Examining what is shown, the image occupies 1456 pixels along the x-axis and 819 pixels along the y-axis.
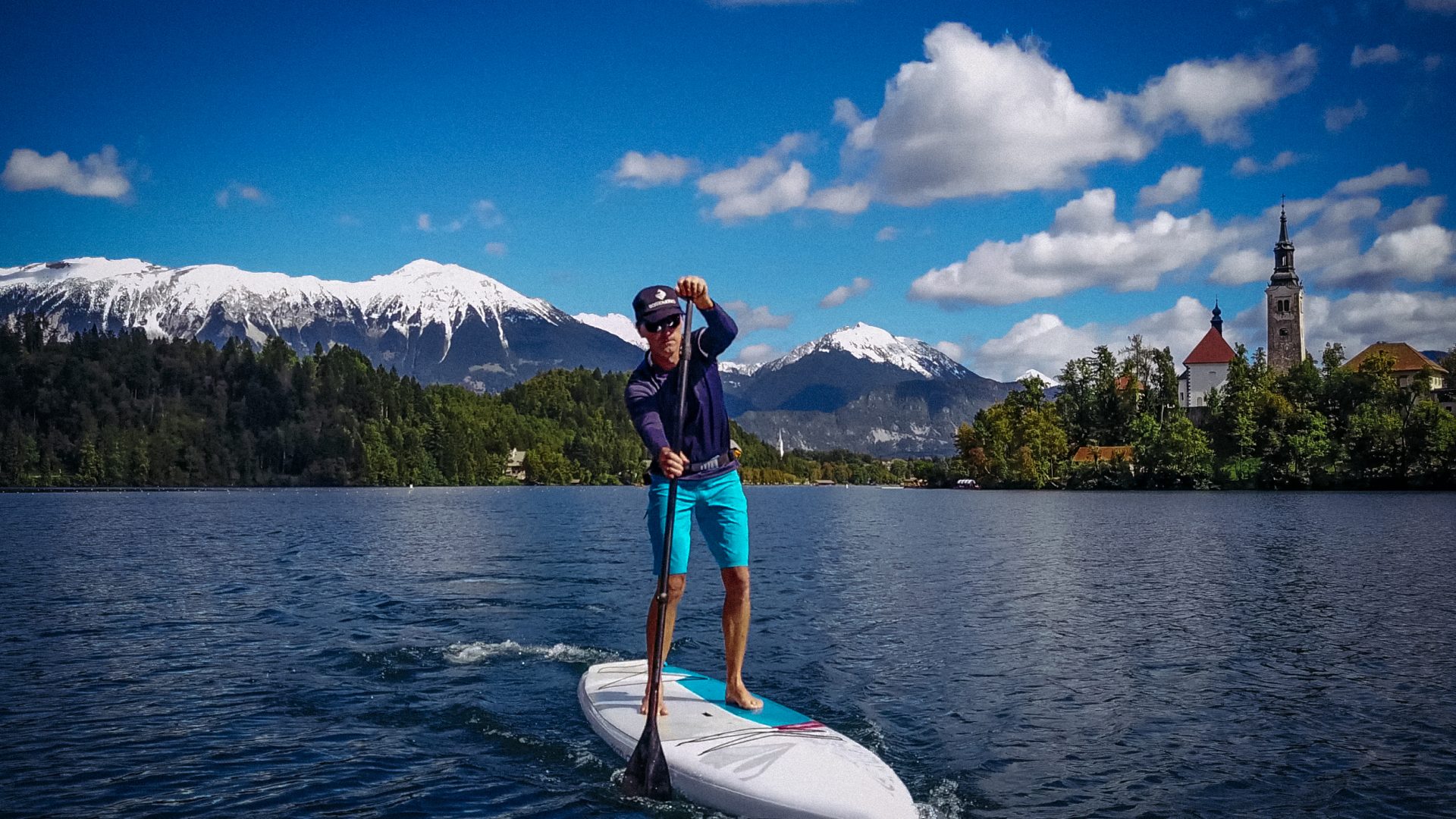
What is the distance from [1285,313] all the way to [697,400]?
188 metres

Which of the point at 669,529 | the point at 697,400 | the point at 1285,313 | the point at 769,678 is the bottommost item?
the point at 769,678

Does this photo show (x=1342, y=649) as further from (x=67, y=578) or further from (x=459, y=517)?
(x=459, y=517)

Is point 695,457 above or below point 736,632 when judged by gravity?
above

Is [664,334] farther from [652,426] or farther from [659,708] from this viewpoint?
[659,708]

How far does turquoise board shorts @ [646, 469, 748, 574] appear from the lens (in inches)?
359

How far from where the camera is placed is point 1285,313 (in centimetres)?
16938

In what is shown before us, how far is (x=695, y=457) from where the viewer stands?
9.02m

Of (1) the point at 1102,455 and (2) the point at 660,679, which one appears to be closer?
(2) the point at 660,679

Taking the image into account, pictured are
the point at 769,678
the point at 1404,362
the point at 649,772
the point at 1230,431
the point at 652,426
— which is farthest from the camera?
the point at 1404,362

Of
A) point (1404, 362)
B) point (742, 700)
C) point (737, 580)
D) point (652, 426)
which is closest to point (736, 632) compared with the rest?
point (737, 580)

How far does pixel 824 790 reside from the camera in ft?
23.9

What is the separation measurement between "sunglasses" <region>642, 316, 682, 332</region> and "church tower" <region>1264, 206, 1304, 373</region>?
605 ft

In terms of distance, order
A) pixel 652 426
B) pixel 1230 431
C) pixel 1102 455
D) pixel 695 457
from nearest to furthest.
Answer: pixel 652 426, pixel 695 457, pixel 1230 431, pixel 1102 455

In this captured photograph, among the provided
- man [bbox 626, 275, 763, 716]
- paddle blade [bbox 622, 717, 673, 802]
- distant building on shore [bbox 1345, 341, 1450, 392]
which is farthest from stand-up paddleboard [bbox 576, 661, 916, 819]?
distant building on shore [bbox 1345, 341, 1450, 392]
